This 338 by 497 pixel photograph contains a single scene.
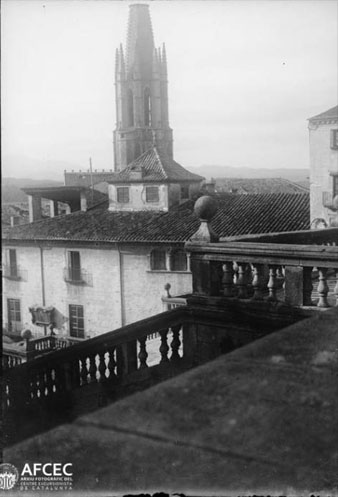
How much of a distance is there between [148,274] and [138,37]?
180 ft

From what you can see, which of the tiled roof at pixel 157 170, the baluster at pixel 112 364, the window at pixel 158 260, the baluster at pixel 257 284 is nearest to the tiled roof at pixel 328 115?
the tiled roof at pixel 157 170

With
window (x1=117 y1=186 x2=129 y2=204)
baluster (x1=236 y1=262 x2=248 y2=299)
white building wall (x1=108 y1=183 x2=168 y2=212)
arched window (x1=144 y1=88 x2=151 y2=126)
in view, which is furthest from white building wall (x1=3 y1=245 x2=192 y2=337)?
arched window (x1=144 y1=88 x2=151 y2=126)

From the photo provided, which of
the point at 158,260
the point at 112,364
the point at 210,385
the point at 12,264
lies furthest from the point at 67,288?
the point at 210,385

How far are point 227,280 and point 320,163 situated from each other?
29.9 m

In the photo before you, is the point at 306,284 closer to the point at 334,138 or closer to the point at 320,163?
the point at 334,138

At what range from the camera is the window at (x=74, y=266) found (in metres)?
Result: 34.4

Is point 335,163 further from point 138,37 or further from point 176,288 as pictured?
point 138,37

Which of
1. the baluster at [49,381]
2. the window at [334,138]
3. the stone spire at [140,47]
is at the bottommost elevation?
the baluster at [49,381]

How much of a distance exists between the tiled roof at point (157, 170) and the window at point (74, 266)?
263 inches

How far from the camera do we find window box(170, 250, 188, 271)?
30.8 m

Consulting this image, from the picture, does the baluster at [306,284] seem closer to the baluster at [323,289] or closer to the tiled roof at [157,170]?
the baluster at [323,289]

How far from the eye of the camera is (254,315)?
6605 millimetres

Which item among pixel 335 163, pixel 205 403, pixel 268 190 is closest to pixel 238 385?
pixel 205 403

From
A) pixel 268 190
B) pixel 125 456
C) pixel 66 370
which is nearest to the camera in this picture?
pixel 125 456
